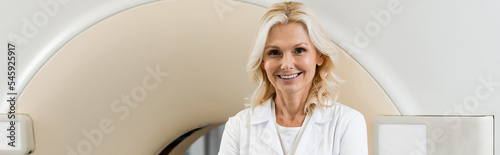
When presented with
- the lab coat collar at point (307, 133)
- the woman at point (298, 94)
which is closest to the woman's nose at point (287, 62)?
the woman at point (298, 94)

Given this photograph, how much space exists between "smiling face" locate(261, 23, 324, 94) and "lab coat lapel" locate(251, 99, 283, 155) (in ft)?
0.28

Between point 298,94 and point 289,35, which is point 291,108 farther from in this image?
point 289,35

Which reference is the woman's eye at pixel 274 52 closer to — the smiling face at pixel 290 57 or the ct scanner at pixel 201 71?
the smiling face at pixel 290 57

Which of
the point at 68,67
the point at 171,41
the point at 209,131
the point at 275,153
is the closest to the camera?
the point at 275,153

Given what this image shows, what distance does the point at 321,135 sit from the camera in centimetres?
105

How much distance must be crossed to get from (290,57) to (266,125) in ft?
0.56

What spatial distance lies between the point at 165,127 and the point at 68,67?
32 cm

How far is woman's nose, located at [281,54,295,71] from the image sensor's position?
1008mm

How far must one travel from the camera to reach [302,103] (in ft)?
3.53

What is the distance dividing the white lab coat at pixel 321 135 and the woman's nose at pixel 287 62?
0.12 meters

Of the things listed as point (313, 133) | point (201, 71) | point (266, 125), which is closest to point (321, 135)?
point (313, 133)

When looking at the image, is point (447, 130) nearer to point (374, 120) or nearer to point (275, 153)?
point (374, 120)

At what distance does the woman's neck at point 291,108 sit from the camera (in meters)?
1.07

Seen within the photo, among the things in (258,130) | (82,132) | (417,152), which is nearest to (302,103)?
(258,130)
